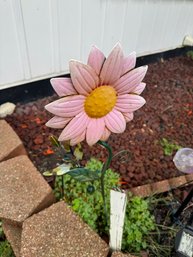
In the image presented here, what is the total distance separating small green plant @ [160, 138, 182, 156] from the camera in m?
1.85

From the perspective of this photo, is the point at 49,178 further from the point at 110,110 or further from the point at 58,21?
→ the point at 58,21

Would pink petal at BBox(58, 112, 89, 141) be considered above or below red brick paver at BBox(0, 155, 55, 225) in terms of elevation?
above

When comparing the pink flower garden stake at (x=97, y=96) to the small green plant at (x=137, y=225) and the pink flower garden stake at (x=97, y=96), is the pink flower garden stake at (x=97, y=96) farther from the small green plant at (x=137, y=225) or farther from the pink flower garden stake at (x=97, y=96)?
the small green plant at (x=137, y=225)

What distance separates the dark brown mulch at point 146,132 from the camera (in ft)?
5.58

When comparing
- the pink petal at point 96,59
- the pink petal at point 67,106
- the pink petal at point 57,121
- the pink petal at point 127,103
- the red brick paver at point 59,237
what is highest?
the pink petal at point 96,59

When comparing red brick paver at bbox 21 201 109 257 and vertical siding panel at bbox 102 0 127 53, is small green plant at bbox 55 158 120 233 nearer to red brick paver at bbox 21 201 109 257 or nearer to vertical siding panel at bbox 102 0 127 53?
red brick paver at bbox 21 201 109 257

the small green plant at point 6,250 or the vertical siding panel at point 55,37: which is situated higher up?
the vertical siding panel at point 55,37

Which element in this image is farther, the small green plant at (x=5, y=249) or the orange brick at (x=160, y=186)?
the orange brick at (x=160, y=186)

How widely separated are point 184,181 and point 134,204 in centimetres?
42

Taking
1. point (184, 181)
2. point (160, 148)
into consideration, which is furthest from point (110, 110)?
point (160, 148)

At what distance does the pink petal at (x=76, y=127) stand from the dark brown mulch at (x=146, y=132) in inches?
36.2

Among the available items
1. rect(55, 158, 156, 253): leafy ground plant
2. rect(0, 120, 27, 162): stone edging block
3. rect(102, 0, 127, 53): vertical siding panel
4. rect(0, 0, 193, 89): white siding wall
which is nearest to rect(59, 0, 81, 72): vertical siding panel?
rect(0, 0, 193, 89): white siding wall

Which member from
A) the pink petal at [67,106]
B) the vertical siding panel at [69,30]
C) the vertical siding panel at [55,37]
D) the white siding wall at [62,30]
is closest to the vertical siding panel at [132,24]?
the white siding wall at [62,30]

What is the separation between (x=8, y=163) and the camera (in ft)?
4.79
